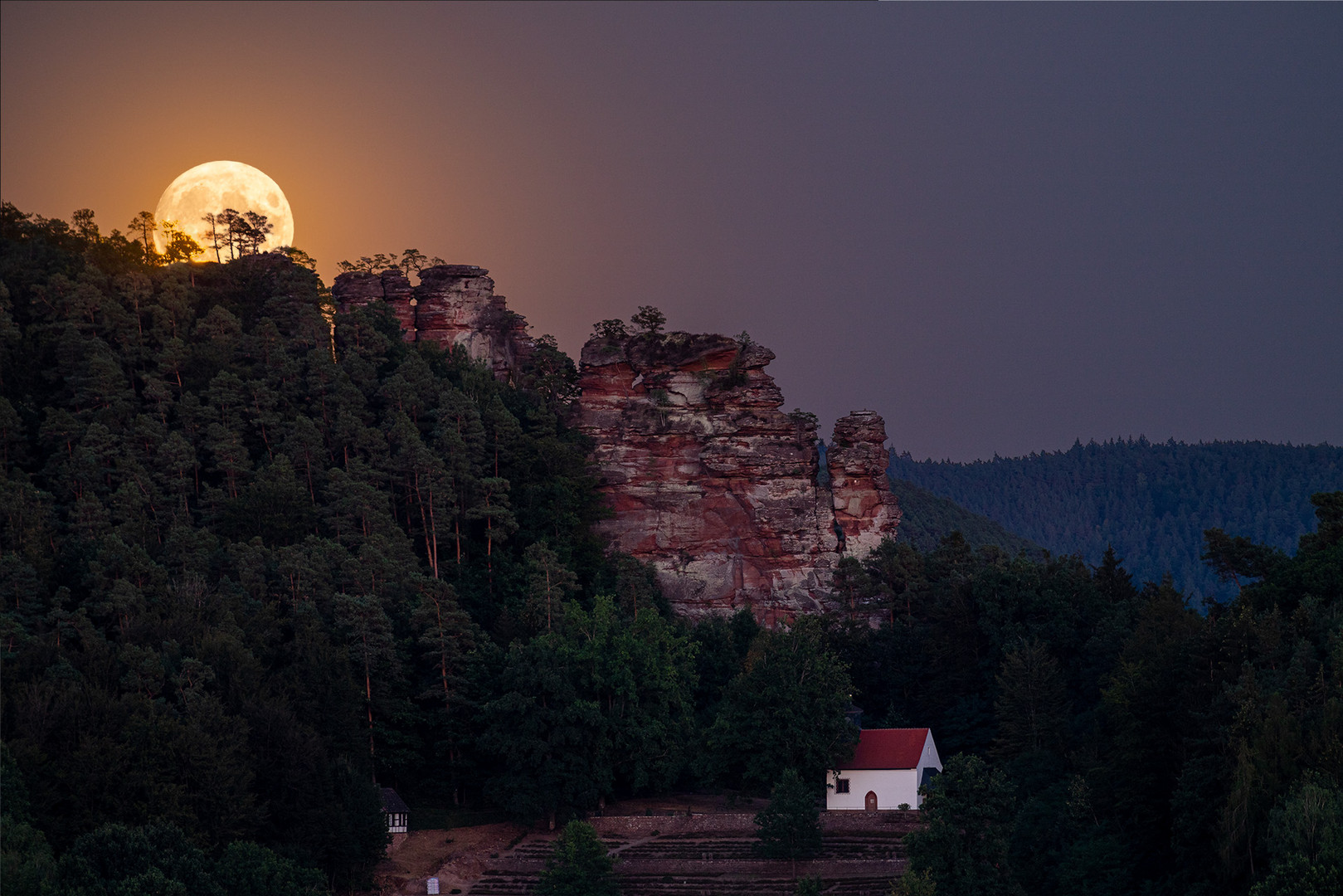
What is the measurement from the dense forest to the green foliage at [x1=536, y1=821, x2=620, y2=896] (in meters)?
5.87

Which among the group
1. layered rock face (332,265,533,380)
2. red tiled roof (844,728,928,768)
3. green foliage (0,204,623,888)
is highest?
layered rock face (332,265,533,380)

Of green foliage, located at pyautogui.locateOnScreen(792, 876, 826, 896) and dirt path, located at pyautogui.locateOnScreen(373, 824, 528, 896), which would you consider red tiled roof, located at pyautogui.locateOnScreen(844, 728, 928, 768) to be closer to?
green foliage, located at pyautogui.locateOnScreen(792, 876, 826, 896)

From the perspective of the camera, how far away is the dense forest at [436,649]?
40.4m

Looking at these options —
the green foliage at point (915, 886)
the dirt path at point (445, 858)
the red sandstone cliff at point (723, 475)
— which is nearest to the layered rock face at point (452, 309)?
the red sandstone cliff at point (723, 475)

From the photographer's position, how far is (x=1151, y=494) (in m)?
141

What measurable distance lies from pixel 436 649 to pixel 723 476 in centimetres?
2093

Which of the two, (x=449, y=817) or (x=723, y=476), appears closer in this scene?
(x=449, y=817)

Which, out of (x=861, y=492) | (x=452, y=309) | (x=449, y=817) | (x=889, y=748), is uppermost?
(x=452, y=309)

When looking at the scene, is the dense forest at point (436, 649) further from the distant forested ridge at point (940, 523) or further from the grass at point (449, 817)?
the distant forested ridge at point (940, 523)

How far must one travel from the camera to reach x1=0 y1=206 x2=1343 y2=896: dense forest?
133ft

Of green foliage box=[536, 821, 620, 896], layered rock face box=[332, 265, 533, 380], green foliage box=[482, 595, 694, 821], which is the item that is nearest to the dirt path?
green foliage box=[482, 595, 694, 821]

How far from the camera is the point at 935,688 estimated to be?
2340 inches

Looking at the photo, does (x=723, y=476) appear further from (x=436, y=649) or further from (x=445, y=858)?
(x=445, y=858)

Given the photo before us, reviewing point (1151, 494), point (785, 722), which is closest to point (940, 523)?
point (1151, 494)
